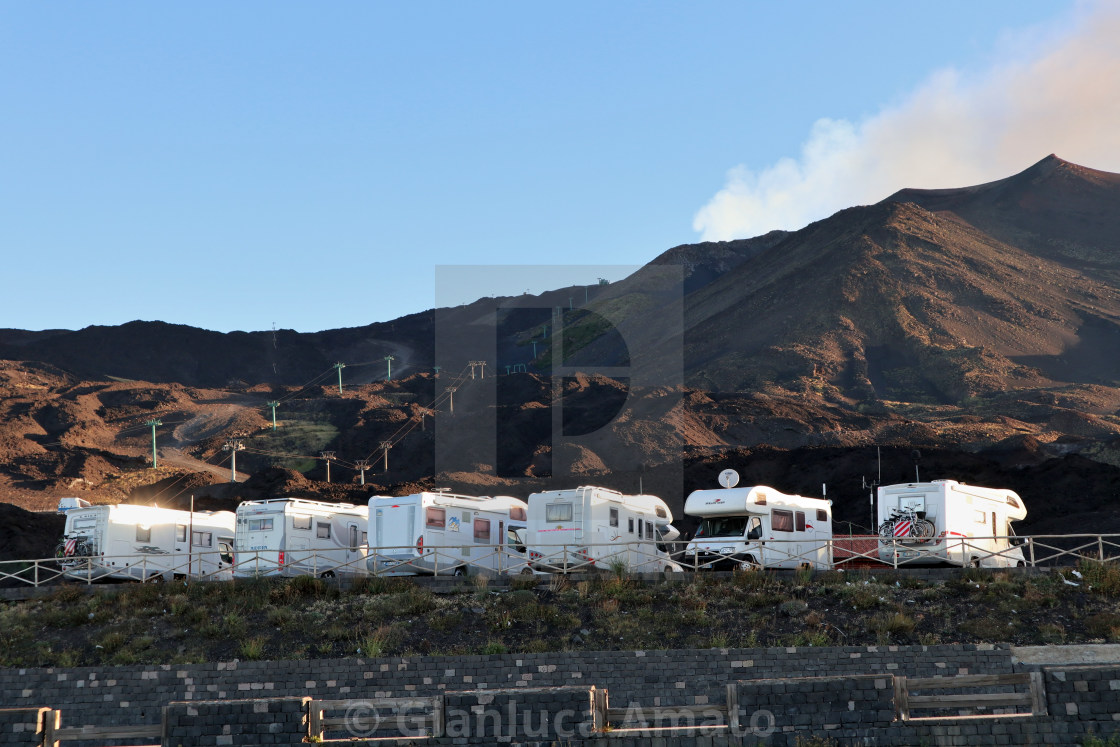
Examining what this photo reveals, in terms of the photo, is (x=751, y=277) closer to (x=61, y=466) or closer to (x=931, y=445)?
(x=931, y=445)

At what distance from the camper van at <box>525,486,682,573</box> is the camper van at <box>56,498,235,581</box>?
9475 millimetres

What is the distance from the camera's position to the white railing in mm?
30016

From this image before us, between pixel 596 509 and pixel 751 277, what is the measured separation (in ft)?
393

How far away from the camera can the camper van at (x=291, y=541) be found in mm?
32312

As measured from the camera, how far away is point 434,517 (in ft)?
105

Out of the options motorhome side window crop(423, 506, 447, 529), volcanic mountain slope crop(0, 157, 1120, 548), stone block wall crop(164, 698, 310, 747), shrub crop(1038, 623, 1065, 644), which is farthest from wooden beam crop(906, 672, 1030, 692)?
volcanic mountain slope crop(0, 157, 1120, 548)

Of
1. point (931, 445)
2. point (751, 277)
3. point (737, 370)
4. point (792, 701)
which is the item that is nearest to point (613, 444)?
point (931, 445)

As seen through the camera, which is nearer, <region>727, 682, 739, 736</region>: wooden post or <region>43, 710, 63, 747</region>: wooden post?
<region>727, 682, 739, 736</region>: wooden post

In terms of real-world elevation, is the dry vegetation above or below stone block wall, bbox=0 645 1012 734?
above

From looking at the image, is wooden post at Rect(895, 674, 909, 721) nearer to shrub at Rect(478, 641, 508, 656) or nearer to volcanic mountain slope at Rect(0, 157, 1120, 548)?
shrub at Rect(478, 641, 508, 656)

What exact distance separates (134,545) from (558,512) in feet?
46.6

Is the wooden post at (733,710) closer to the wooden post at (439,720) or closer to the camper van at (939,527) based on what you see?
the wooden post at (439,720)

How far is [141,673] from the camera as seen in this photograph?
78.3 feet

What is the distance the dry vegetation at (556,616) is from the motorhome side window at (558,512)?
8.33 ft
